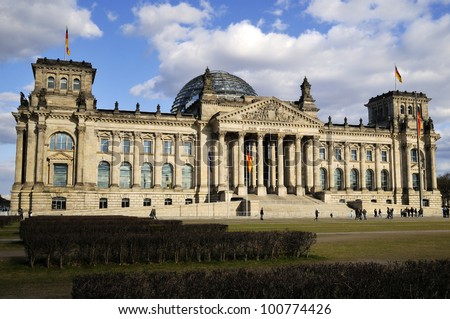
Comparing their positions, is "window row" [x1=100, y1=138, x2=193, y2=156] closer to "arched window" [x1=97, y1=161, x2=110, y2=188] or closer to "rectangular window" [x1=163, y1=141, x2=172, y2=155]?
"rectangular window" [x1=163, y1=141, x2=172, y2=155]

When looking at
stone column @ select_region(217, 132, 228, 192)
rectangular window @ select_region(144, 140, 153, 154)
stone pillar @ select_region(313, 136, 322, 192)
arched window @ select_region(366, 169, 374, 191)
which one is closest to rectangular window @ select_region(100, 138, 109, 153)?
rectangular window @ select_region(144, 140, 153, 154)

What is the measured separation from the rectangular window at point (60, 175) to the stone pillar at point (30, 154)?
3789mm

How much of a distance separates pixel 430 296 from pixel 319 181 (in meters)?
85.1

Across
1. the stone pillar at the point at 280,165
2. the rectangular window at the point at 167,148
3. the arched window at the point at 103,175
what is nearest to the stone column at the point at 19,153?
the arched window at the point at 103,175

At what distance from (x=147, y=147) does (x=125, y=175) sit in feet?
22.0

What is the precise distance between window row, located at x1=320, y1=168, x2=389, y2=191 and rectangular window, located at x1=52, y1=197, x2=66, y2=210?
51.9 m

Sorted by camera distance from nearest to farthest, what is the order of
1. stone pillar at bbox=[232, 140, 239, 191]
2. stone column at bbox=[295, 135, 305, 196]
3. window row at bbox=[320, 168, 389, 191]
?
stone pillar at bbox=[232, 140, 239, 191] → stone column at bbox=[295, 135, 305, 196] → window row at bbox=[320, 168, 389, 191]

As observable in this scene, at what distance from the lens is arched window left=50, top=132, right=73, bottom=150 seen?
258 feet

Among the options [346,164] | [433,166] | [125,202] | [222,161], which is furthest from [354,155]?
[125,202]

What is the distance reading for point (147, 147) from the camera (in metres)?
84.9

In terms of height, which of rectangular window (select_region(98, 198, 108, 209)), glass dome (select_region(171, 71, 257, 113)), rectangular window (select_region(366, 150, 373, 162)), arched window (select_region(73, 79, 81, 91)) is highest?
glass dome (select_region(171, 71, 257, 113))

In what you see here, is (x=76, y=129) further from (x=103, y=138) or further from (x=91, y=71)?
(x=91, y=71)
